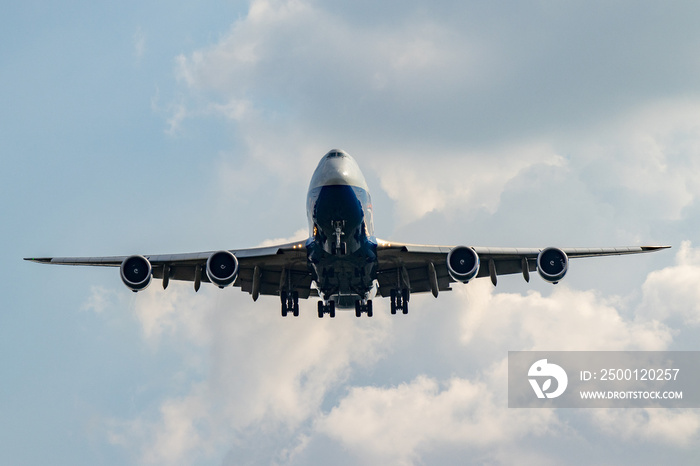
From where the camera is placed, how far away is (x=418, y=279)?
46.8 metres

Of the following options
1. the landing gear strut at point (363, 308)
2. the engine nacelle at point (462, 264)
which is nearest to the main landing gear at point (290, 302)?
the landing gear strut at point (363, 308)

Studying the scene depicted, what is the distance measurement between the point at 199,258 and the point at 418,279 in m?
11.4

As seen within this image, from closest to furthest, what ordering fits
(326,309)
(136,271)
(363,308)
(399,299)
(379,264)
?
(136,271) < (379,264) < (363,308) < (399,299) < (326,309)

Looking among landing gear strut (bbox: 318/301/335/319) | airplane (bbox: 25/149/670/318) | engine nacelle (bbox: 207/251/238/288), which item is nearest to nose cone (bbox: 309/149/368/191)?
airplane (bbox: 25/149/670/318)

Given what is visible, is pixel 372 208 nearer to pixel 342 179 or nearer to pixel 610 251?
pixel 342 179

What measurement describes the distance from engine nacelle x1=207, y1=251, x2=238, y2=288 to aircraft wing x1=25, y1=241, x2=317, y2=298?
89 cm

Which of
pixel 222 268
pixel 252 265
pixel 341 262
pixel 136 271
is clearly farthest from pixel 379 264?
pixel 136 271

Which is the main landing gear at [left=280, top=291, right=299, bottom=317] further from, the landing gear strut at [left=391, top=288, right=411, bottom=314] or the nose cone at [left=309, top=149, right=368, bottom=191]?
the nose cone at [left=309, top=149, right=368, bottom=191]

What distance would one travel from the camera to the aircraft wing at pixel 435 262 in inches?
1674

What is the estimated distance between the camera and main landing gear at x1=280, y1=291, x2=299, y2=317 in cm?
4550

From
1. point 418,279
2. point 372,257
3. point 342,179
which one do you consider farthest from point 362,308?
point 342,179

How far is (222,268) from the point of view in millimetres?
40562

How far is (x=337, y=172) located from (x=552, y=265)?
11291 millimetres

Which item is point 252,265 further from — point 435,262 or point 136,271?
point 435,262
